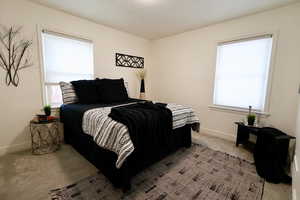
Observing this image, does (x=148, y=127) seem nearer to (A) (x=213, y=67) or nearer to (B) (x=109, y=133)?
(B) (x=109, y=133)

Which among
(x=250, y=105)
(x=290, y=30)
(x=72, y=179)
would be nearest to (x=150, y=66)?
(x=250, y=105)

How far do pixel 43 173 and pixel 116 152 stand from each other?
3.71 feet

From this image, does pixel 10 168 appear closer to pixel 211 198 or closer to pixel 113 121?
pixel 113 121

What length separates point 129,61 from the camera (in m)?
3.73

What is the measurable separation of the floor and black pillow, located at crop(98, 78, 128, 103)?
1.05m

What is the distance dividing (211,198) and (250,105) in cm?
195

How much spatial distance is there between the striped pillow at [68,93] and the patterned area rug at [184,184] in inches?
55.7

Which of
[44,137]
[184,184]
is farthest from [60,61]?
[184,184]

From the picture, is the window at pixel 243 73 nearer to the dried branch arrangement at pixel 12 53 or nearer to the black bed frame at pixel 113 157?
the black bed frame at pixel 113 157

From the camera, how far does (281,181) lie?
1.65 metres

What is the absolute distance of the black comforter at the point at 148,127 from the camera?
144cm

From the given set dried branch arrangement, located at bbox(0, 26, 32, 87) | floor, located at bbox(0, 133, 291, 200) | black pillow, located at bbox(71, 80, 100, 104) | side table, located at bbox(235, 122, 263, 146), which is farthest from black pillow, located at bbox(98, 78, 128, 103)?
side table, located at bbox(235, 122, 263, 146)

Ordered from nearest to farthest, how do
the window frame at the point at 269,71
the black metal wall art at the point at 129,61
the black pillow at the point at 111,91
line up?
1. the window frame at the point at 269,71
2. the black pillow at the point at 111,91
3. the black metal wall art at the point at 129,61

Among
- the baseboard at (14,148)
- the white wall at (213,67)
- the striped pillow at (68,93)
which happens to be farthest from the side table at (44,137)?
the white wall at (213,67)
